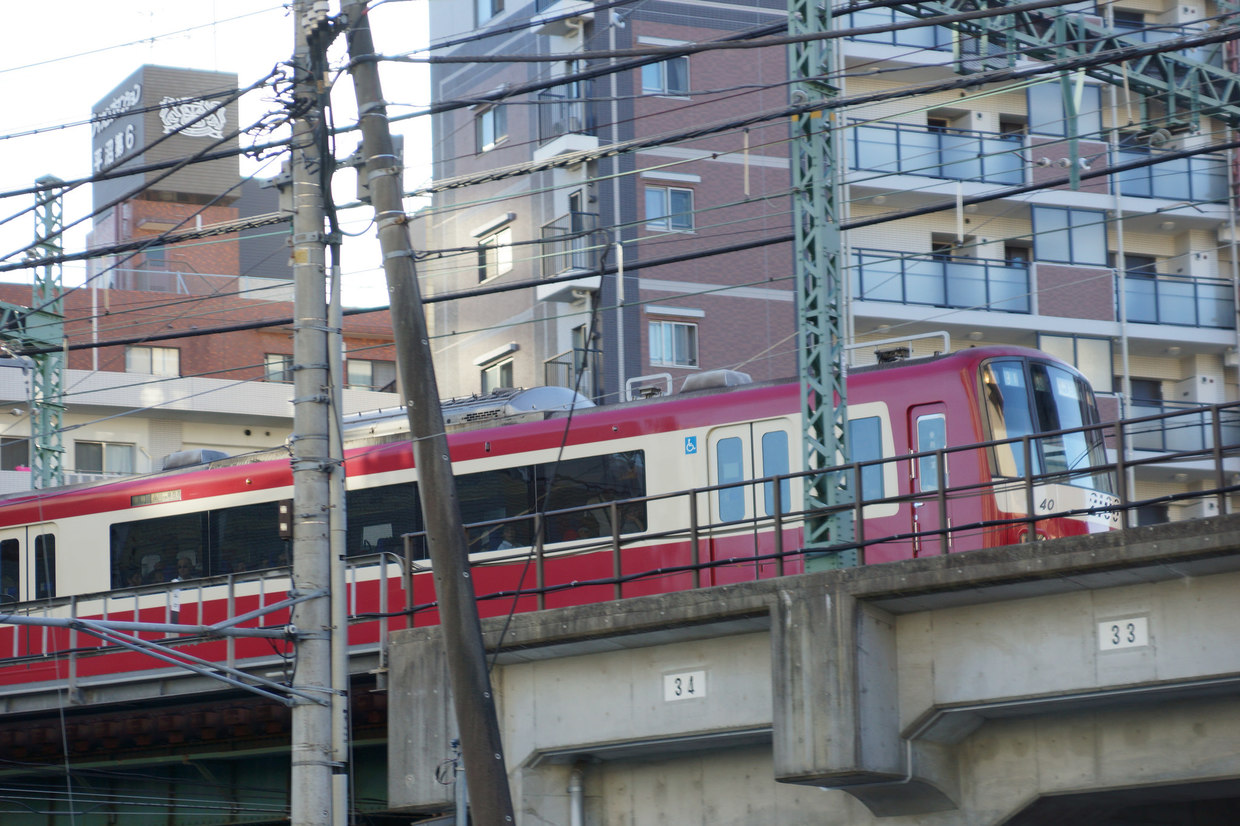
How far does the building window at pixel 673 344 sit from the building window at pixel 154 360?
19.3 meters

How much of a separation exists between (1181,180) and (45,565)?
33.4 meters

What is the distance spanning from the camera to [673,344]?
137ft

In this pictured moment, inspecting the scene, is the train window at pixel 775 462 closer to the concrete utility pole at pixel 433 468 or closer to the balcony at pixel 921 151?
the concrete utility pole at pixel 433 468

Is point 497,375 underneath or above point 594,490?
above

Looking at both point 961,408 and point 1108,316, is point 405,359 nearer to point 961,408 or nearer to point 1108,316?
point 961,408

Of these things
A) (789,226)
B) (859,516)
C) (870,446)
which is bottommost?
(859,516)

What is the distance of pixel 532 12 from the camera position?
44.7 meters

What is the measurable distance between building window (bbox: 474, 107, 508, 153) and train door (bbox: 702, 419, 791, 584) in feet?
81.2

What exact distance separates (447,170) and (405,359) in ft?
114

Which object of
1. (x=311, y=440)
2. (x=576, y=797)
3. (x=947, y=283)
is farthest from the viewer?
(x=947, y=283)

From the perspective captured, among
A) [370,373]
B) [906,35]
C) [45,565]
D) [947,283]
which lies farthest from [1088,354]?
[45,565]

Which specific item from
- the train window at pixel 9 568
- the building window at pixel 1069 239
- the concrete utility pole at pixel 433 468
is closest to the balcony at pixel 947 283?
the building window at pixel 1069 239

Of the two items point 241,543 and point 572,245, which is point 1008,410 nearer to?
point 241,543

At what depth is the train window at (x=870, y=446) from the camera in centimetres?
2055
